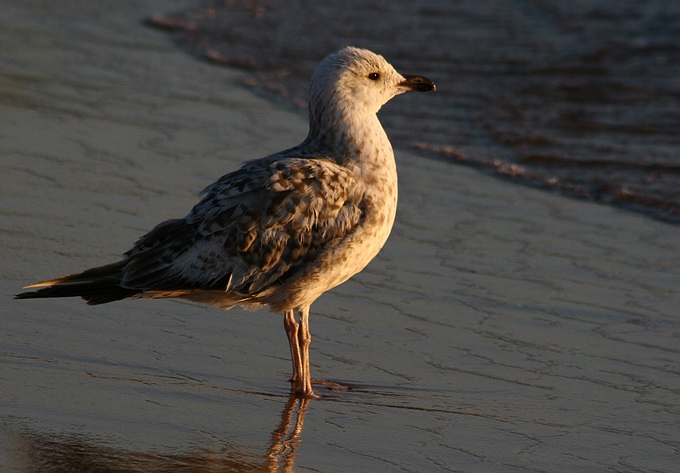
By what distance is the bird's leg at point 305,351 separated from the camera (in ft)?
16.9

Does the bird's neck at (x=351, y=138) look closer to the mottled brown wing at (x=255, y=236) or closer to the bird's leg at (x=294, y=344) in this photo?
the mottled brown wing at (x=255, y=236)

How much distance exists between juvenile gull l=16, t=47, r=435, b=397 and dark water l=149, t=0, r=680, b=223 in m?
3.72

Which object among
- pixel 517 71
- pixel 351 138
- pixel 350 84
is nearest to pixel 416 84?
pixel 350 84

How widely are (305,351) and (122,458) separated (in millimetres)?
1329

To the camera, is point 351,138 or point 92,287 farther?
point 351,138

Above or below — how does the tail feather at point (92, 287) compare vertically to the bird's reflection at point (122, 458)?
above

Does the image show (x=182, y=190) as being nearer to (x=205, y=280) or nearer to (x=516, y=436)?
(x=205, y=280)

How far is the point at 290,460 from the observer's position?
4355mm

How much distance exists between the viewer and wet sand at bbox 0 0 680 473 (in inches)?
178

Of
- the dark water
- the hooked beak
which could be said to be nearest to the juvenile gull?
the hooked beak

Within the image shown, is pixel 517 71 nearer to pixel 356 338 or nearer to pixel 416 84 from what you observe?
pixel 416 84

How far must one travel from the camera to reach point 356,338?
577 cm

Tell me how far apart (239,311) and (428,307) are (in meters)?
0.90

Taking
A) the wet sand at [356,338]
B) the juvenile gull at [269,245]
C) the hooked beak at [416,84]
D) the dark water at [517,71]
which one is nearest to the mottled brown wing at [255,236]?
the juvenile gull at [269,245]
